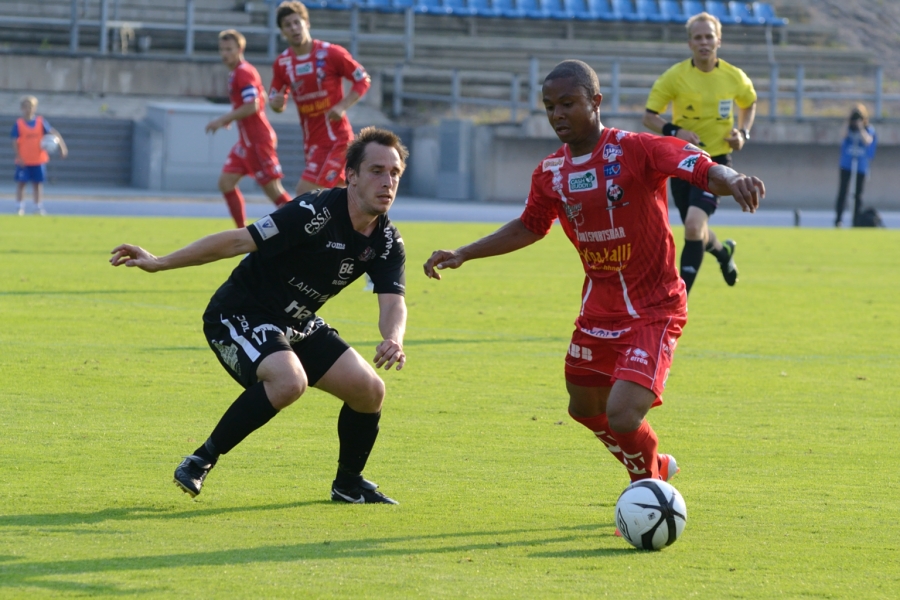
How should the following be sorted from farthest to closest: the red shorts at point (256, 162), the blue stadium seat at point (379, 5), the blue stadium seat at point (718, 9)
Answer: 1. the blue stadium seat at point (718, 9)
2. the blue stadium seat at point (379, 5)
3. the red shorts at point (256, 162)

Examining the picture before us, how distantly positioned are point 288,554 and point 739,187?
1926 millimetres

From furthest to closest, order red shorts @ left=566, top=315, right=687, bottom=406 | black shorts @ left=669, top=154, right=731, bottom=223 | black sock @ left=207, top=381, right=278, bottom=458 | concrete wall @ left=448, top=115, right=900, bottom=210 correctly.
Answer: concrete wall @ left=448, top=115, right=900, bottom=210 → black shorts @ left=669, top=154, right=731, bottom=223 → black sock @ left=207, top=381, right=278, bottom=458 → red shorts @ left=566, top=315, right=687, bottom=406

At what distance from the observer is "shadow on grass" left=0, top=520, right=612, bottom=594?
398cm

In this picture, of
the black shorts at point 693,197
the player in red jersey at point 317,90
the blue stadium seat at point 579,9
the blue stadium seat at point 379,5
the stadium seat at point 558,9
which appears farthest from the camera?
the blue stadium seat at point 579,9

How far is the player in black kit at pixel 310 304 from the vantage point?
16.6ft

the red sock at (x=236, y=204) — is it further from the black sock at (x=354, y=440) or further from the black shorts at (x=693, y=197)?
the black sock at (x=354, y=440)

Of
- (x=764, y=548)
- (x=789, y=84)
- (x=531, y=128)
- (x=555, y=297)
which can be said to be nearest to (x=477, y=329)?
(x=555, y=297)

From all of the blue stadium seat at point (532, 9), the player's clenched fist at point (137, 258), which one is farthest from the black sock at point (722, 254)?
the blue stadium seat at point (532, 9)

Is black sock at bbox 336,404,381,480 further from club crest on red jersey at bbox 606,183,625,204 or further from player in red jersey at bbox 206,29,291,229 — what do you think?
player in red jersey at bbox 206,29,291,229

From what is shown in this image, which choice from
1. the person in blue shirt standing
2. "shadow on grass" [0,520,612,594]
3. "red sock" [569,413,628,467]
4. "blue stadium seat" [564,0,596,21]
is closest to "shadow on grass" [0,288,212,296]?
"red sock" [569,413,628,467]

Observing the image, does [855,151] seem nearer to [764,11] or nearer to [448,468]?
[764,11]

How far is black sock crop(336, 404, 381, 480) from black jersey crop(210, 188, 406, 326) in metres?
0.45

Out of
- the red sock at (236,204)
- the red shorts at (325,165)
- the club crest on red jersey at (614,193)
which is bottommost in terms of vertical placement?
Answer: the red sock at (236,204)

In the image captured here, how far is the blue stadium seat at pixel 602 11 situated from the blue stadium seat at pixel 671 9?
150cm
